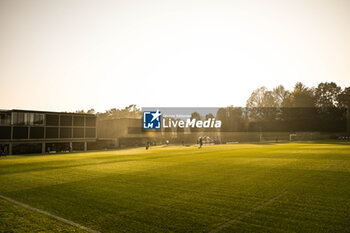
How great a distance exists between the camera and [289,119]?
10406 cm

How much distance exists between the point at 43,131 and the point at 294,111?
90181mm

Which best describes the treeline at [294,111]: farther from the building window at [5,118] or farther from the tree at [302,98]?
the building window at [5,118]

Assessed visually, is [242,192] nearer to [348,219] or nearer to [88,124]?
[348,219]

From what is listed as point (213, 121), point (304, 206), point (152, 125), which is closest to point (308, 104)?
point (213, 121)

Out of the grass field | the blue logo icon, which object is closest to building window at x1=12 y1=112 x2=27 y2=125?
the grass field

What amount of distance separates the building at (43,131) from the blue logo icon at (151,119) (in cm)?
2630

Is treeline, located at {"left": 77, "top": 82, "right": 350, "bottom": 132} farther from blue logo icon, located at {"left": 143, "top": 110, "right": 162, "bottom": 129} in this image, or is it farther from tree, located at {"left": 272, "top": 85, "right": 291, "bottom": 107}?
blue logo icon, located at {"left": 143, "top": 110, "right": 162, "bottom": 129}

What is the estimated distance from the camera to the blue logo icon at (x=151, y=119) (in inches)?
3460

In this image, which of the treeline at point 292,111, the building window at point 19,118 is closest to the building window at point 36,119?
the building window at point 19,118

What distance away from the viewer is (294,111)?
104438mm

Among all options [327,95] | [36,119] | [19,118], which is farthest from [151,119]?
[327,95]

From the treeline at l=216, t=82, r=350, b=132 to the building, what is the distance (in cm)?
6277

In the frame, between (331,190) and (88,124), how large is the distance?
5725 centimetres

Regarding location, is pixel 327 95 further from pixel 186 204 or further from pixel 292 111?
pixel 186 204
